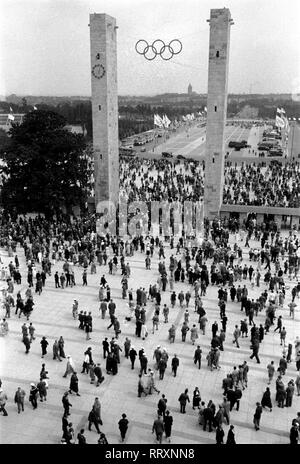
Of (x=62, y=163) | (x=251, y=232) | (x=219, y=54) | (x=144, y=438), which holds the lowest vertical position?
(x=144, y=438)

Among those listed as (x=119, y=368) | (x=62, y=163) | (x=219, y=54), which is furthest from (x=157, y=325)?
(x=219, y=54)

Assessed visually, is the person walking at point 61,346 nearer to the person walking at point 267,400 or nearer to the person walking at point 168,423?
the person walking at point 168,423

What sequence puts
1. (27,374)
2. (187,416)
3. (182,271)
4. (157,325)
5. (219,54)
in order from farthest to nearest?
(219,54) → (182,271) → (157,325) → (27,374) → (187,416)

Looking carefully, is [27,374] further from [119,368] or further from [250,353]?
[250,353]

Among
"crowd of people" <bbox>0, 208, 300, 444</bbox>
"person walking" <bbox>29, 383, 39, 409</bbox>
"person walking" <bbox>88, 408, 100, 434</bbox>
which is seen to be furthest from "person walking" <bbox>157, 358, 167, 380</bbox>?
"person walking" <bbox>29, 383, 39, 409</bbox>

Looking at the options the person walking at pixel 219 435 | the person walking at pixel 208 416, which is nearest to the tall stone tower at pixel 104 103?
the person walking at pixel 208 416

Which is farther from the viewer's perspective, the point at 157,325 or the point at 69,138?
the point at 69,138

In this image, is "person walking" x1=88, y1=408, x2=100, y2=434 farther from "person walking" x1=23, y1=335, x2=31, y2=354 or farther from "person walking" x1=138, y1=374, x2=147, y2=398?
"person walking" x1=23, y1=335, x2=31, y2=354

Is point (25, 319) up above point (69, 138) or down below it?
below

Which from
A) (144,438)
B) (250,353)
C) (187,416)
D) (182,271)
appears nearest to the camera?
(144,438)
